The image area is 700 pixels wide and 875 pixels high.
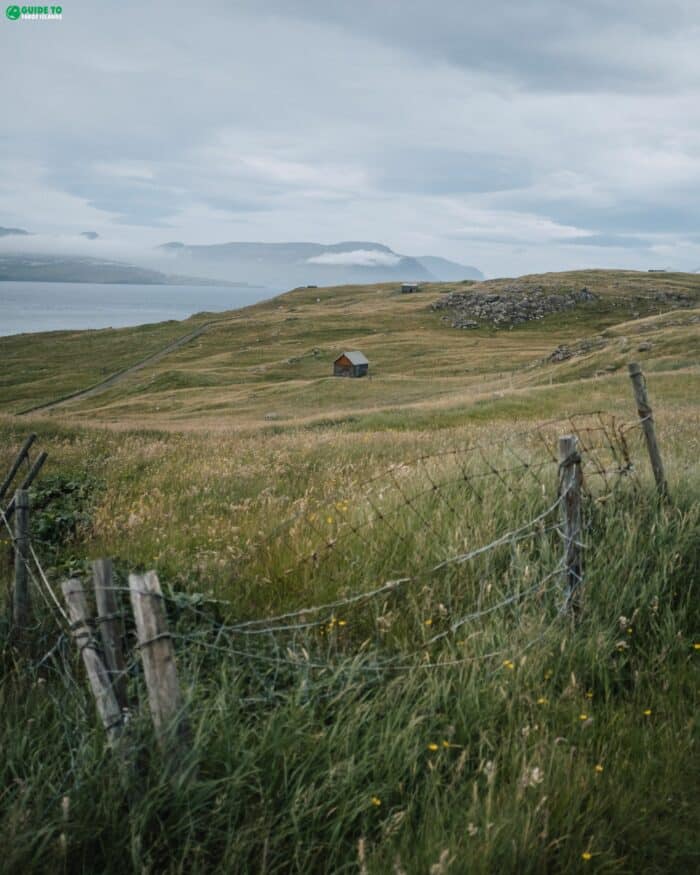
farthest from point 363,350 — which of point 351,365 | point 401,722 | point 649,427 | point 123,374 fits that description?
point 401,722

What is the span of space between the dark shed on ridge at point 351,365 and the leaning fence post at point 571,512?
233ft

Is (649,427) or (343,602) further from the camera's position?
(649,427)

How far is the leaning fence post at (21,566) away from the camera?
4711 mm

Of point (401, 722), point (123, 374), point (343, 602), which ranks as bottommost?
point (401, 722)

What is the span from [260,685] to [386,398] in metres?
50.8

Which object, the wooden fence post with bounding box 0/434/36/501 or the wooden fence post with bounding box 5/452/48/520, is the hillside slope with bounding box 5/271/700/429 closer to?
the wooden fence post with bounding box 0/434/36/501

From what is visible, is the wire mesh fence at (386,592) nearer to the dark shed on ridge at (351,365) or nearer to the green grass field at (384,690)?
the green grass field at (384,690)

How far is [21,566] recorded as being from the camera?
15.4 ft

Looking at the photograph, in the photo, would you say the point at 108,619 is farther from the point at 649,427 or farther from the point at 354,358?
the point at 354,358

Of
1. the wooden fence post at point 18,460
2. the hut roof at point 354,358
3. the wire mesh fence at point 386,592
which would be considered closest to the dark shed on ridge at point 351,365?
the hut roof at point 354,358

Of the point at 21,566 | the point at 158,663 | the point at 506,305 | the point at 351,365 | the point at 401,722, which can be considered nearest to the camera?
the point at 158,663

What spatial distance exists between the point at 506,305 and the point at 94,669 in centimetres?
12812

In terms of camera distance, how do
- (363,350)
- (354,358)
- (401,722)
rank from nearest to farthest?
(401,722) → (354,358) → (363,350)

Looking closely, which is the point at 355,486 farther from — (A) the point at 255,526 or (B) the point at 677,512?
(B) the point at 677,512
